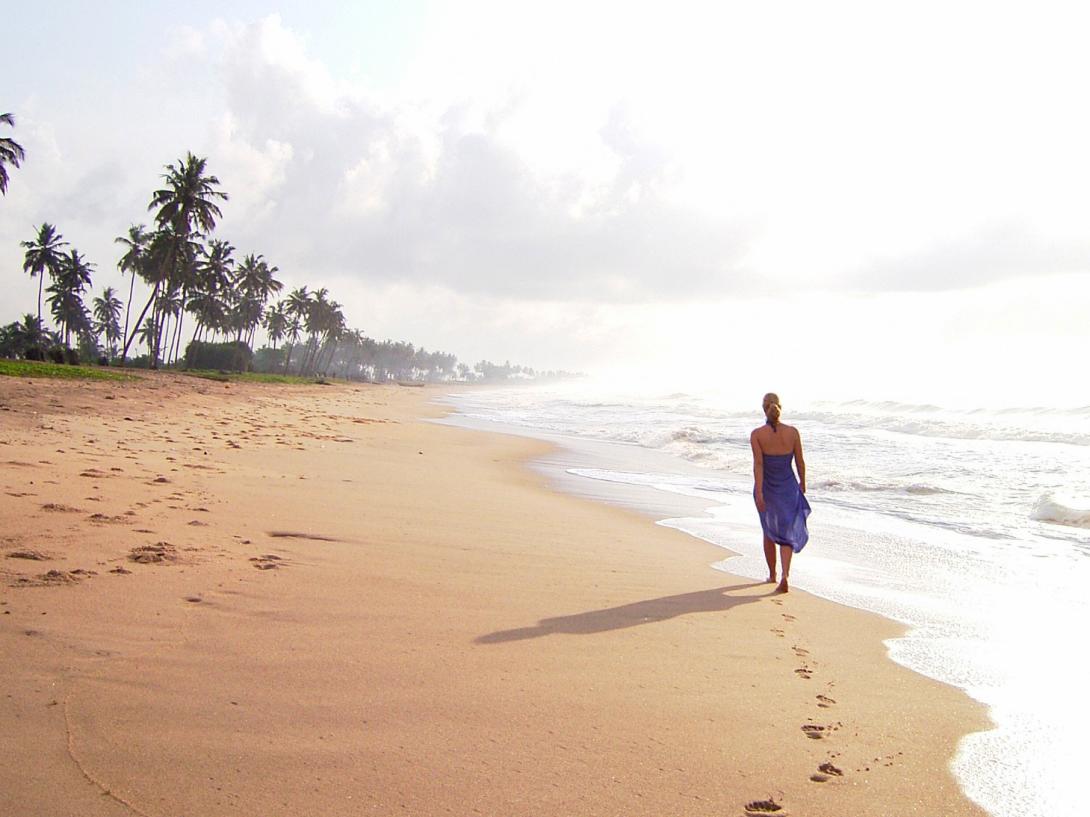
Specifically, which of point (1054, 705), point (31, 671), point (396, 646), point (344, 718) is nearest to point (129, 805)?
point (344, 718)

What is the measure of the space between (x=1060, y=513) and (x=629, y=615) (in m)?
8.11

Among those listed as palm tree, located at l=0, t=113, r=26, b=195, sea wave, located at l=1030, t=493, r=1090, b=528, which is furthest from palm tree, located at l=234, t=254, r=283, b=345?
sea wave, located at l=1030, t=493, r=1090, b=528

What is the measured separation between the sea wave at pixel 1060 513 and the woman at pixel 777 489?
17.3ft

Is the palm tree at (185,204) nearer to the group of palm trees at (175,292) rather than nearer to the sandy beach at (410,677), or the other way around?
the group of palm trees at (175,292)

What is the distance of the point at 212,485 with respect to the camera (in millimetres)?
7879

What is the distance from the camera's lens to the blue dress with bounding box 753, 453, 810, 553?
21.1 ft

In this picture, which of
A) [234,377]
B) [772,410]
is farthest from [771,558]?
[234,377]

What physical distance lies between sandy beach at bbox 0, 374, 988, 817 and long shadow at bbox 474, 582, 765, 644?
3cm

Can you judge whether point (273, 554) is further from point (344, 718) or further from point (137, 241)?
point (137, 241)

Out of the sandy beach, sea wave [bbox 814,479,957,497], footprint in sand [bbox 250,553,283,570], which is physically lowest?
the sandy beach

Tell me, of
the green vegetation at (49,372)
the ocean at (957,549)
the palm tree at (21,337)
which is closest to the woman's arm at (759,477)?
the ocean at (957,549)

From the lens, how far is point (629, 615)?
488 cm

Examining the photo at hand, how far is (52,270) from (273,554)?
63.9 meters

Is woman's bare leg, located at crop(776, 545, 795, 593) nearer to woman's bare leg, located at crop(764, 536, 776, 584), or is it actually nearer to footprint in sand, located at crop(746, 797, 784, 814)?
woman's bare leg, located at crop(764, 536, 776, 584)
